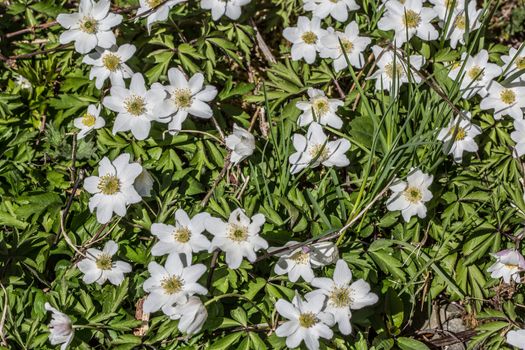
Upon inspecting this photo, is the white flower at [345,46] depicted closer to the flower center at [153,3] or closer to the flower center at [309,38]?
the flower center at [309,38]

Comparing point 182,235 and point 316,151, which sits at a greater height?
point 316,151

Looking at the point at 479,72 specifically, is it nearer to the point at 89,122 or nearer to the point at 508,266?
the point at 508,266

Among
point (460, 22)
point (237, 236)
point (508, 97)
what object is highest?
point (460, 22)

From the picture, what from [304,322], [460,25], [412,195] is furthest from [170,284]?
[460,25]

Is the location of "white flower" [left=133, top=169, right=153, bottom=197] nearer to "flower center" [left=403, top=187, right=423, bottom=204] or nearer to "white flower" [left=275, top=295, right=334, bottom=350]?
"white flower" [left=275, top=295, right=334, bottom=350]

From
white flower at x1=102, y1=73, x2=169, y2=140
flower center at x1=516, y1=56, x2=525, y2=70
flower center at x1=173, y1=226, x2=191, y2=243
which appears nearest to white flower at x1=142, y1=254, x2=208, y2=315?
flower center at x1=173, y1=226, x2=191, y2=243

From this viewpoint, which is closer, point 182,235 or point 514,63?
point 182,235
